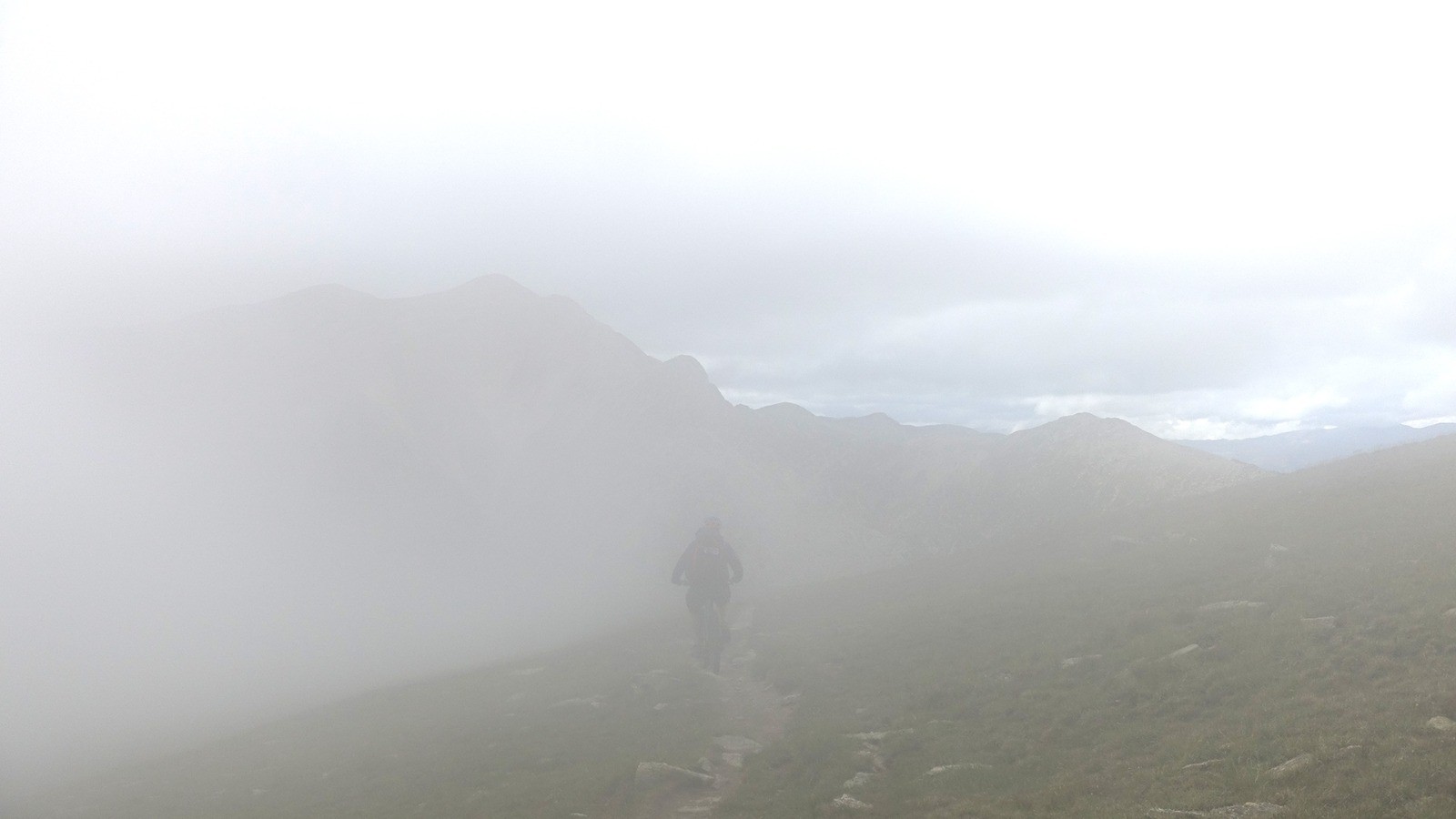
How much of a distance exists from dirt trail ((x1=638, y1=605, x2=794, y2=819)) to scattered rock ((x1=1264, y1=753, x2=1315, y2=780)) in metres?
12.3

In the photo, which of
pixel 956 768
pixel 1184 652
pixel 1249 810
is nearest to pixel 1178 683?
pixel 1184 652

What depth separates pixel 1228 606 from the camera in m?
25.4

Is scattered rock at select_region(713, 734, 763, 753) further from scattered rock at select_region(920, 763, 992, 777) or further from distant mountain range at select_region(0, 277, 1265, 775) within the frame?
distant mountain range at select_region(0, 277, 1265, 775)

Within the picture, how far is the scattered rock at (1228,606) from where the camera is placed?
24.4 metres

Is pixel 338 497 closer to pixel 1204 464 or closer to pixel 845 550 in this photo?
pixel 845 550

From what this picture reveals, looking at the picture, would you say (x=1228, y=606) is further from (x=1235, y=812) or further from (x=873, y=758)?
(x=1235, y=812)

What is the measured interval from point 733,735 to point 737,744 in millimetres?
1263

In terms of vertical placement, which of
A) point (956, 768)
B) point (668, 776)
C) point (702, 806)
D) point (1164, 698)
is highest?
point (1164, 698)

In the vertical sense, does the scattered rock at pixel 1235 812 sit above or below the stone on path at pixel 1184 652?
above

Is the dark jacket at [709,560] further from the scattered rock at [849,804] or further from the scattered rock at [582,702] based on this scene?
the scattered rock at [849,804]

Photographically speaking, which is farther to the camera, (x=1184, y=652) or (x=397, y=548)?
(x=397, y=548)

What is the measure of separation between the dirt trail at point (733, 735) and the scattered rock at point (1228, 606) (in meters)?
15.7

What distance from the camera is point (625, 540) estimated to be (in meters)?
174

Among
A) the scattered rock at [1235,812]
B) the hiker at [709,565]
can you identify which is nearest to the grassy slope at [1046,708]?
the scattered rock at [1235,812]
